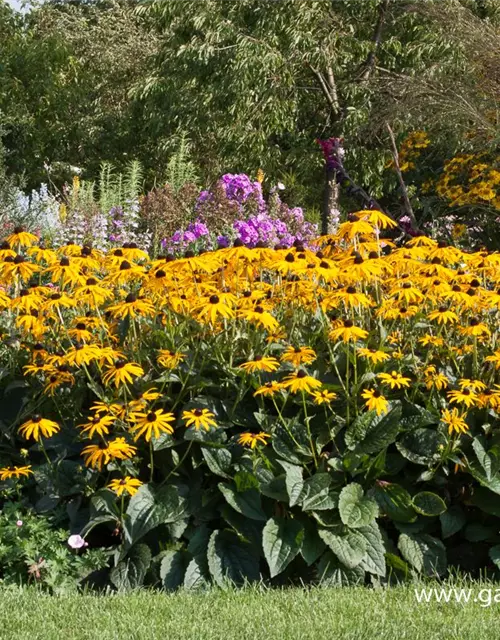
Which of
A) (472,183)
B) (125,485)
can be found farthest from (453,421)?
(472,183)

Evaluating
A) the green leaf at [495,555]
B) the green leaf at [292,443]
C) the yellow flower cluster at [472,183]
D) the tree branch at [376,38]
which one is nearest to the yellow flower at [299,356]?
the green leaf at [292,443]

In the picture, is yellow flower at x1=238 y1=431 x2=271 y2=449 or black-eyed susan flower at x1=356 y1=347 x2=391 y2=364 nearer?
yellow flower at x1=238 y1=431 x2=271 y2=449

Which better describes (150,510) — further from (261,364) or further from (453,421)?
(453,421)

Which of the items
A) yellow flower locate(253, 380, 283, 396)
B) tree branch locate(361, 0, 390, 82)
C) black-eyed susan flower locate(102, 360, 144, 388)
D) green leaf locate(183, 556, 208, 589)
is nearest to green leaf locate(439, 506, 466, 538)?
yellow flower locate(253, 380, 283, 396)

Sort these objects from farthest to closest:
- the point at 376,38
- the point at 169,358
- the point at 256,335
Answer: the point at 376,38, the point at 256,335, the point at 169,358

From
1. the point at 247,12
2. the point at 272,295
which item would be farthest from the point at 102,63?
the point at 272,295

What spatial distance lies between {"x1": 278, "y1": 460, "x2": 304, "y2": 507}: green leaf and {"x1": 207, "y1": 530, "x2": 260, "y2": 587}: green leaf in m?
0.24

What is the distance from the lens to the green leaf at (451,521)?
3.59 m

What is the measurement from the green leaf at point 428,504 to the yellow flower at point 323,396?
1.53 feet

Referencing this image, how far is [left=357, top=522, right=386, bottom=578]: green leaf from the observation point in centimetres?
343

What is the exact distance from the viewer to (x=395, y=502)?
140 inches

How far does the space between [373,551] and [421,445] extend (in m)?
0.46

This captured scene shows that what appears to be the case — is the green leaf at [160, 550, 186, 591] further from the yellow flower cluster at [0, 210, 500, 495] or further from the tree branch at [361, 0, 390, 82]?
the tree branch at [361, 0, 390, 82]

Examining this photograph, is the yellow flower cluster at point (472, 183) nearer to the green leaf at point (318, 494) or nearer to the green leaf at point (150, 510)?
the green leaf at point (318, 494)
